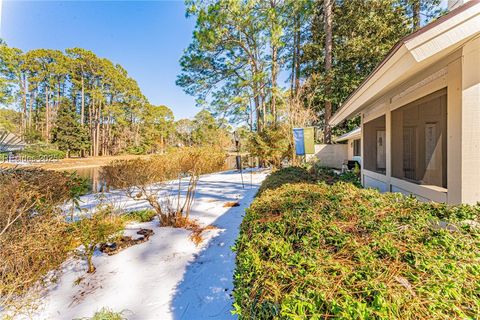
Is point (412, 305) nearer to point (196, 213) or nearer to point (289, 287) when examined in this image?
point (289, 287)

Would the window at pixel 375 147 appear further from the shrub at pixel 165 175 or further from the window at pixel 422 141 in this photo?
the shrub at pixel 165 175

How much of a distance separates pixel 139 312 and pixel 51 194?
2.45m

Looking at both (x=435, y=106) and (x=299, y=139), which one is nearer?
(x=435, y=106)

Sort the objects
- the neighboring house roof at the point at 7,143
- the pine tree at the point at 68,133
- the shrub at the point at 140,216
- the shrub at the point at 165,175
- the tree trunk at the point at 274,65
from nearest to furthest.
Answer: the neighboring house roof at the point at 7,143 < the shrub at the point at 165,175 < the shrub at the point at 140,216 < the tree trunk at the point at 274,65 < the pine tree at the point at 68,133

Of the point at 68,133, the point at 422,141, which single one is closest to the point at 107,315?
the point at 422,141

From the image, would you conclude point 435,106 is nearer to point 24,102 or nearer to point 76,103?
Answer: point 76,103

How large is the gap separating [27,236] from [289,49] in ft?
66.2

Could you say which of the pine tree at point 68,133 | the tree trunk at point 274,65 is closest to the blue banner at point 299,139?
the tree trunk at point 274,65

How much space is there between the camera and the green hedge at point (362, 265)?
967mm

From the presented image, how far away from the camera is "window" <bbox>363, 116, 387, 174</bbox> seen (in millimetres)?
5709

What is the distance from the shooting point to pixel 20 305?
8.56 feet

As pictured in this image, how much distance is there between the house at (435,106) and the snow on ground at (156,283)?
9.94 feet

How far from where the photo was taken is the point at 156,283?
3189 mm

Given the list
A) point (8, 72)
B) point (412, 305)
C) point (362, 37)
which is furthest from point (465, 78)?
point (8, 72)
